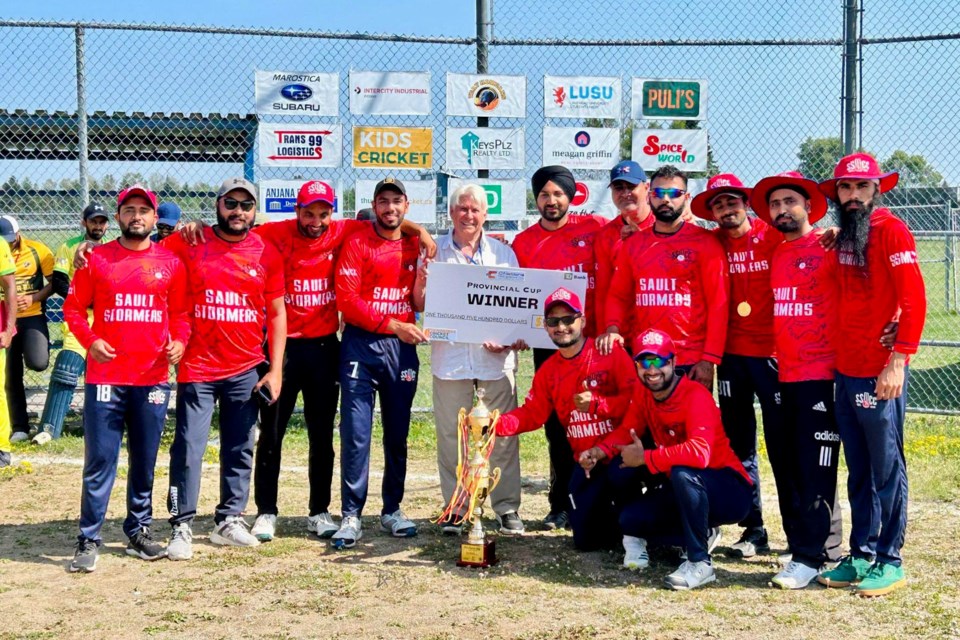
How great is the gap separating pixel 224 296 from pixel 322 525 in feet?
5.31

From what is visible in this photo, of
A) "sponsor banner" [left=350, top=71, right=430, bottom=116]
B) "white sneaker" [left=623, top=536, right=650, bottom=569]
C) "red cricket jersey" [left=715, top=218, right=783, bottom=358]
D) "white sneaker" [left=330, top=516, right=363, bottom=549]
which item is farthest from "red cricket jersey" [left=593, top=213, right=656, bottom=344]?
"sponsor banner" [left=350, top=71, right=430, bottom=116]

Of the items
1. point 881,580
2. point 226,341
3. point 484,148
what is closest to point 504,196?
point 484,148

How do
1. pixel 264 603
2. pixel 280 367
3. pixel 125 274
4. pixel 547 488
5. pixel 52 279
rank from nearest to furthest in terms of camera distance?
pixel 264 603
pixel 125 274
pixel 280 367
pixel 547 488
pixel 52 279

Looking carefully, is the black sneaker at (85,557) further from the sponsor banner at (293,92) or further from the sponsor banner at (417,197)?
the sponsor banner at (293,92)

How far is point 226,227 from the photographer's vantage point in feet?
20.8

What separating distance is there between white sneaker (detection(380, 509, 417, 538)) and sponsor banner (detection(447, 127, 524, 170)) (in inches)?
146

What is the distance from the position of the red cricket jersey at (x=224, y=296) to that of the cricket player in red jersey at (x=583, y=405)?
166 cm

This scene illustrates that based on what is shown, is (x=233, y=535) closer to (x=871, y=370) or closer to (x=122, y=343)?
(x=122, y=343)

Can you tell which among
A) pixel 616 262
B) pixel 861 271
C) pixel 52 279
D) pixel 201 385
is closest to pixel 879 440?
pixel 861 271

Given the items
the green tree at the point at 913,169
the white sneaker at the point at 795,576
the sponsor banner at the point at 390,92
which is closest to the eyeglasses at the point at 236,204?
the sponsor banner at the point at 390,92

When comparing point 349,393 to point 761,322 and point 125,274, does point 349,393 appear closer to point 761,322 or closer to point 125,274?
point 125,274

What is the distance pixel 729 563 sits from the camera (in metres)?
6.17

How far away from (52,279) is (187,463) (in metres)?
4.26

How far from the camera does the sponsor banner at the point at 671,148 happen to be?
381 inches
